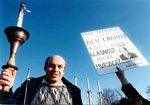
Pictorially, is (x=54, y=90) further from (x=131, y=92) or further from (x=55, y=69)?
(x=131, y=92)

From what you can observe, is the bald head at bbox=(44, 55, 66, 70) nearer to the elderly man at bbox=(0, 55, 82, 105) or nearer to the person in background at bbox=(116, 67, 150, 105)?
the elderly man at bbox=(0, 55, 82, 105)

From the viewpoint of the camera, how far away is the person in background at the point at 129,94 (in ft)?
8.29

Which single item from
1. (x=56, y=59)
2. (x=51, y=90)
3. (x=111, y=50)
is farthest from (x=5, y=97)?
(x=111, y=50)

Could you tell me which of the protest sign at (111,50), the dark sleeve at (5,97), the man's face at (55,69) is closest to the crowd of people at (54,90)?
the man's face at (55,69)

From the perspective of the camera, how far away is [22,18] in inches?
94.5

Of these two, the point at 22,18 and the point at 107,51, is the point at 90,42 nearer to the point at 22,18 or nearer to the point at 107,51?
the point at 107,51

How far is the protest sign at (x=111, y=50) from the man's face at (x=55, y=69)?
53 centimetres

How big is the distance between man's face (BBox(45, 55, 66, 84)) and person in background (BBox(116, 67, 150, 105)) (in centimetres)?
74

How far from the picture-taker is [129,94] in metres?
2.72

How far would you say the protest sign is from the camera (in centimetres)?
315

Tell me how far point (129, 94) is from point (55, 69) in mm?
940

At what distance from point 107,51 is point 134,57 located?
0.39m

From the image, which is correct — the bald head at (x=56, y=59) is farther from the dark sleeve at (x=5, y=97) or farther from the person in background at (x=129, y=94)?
the dark sleeve at (x=5, y=97)

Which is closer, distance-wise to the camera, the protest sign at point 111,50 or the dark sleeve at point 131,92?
the dark sleeve at point 131,92
